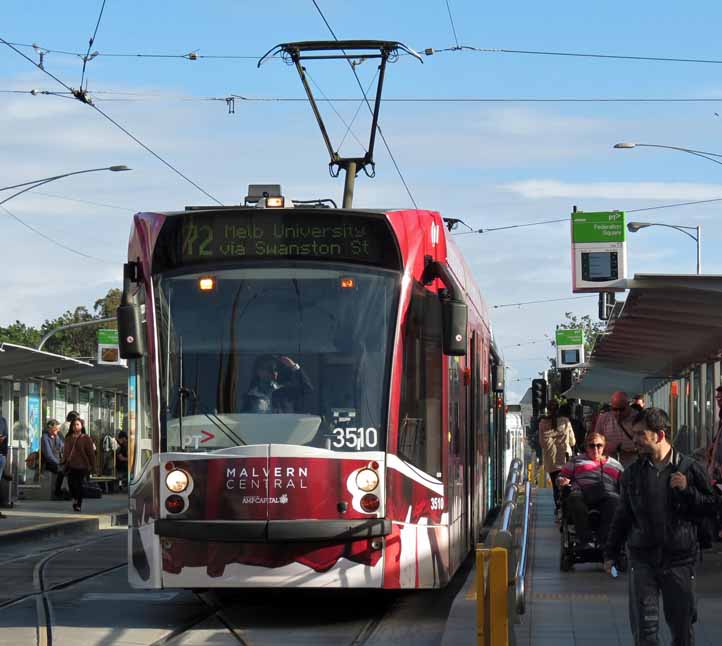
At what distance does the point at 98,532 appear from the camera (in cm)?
2377

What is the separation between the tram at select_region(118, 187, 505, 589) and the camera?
10.8 metres

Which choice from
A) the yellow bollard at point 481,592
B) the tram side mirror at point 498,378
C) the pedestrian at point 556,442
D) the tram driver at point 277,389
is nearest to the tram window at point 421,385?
the tram driver at point 277,389

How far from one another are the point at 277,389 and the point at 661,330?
31.7 ft

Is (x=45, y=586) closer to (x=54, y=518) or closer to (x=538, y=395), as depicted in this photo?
(x=54, y=518)

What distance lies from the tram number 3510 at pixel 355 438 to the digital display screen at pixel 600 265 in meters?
35.5

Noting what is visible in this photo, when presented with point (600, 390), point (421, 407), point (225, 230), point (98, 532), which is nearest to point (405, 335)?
point (421, 407)

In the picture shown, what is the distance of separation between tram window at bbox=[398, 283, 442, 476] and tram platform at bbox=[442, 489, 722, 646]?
1.12 metres

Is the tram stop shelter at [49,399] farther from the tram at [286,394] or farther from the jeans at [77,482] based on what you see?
the tram at [286,394]

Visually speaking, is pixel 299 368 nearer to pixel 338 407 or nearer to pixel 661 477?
pixel 338 407

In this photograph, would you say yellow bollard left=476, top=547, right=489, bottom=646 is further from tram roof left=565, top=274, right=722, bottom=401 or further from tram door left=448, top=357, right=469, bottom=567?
tram roof left=565, top=274, right=722, bottom=401

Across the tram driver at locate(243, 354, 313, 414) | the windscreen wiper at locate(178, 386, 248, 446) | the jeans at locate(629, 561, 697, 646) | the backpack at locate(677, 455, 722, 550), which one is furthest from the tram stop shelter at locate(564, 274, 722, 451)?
the jeans at locate(629, 561, 697, 646)

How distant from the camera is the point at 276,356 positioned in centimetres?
1104

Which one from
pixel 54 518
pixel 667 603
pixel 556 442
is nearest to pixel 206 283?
pixel 667 603

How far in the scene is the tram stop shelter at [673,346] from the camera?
14.9 meters
